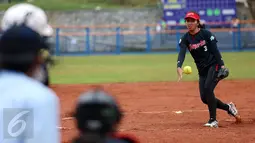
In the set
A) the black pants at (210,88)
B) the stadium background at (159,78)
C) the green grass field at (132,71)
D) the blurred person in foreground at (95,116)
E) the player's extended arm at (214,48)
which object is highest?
the blurred person in foreground at (95,116)

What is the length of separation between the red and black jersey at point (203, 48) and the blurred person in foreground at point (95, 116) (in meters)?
8.46

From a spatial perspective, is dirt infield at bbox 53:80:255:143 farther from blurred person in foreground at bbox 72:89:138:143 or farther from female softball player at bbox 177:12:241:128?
blurred person in foreground at bbox 72:89:138:143

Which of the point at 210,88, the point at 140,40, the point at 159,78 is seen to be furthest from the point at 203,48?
the point at 140,40

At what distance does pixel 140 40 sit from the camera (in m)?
37.9

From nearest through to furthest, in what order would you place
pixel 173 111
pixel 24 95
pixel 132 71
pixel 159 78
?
pixel 24 95 → pixel 173 111 → pixel 159 78 → pixel 132 71

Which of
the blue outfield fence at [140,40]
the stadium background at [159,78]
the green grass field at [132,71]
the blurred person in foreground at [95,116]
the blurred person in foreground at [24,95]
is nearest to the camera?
Answer: the blurred person in foreground at [95,116]

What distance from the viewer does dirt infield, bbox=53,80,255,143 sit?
389 inches

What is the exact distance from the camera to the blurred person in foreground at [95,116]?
9.18ft

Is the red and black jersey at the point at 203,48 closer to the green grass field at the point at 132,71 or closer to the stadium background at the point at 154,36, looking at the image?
the green grass field at the point at 132,71

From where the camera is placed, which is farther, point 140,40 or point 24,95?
point 140,40

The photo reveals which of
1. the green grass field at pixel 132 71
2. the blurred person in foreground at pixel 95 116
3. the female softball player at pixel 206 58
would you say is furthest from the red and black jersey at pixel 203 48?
the blurred person in foreground at pixel 95 116

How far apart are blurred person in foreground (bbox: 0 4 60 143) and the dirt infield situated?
641 cm

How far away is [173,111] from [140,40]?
24217 mm

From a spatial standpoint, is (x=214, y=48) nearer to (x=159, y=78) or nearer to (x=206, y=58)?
(x=206, y=58)
